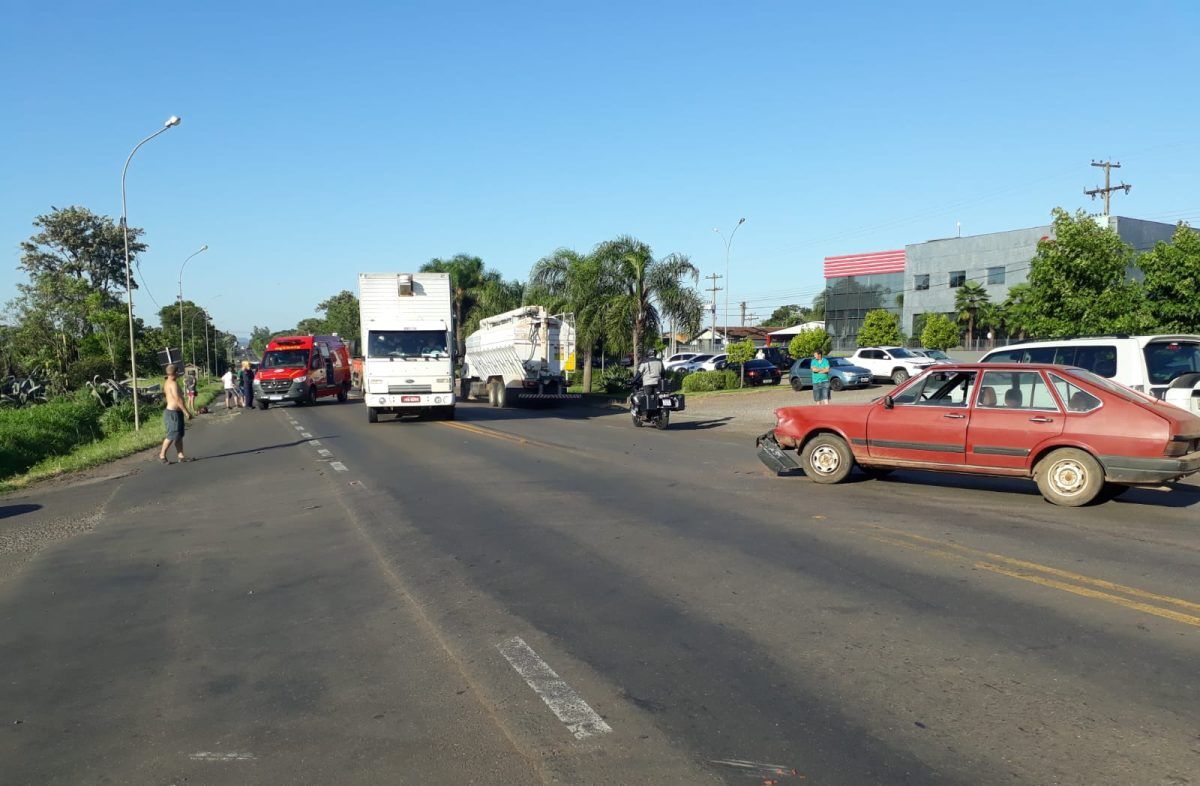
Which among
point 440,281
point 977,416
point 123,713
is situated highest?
point 440,281

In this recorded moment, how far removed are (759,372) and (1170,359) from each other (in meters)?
28.6

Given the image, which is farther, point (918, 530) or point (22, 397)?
point (22, 397)

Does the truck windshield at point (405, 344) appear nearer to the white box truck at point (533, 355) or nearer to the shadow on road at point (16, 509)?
the white box truck at point (533, 355)

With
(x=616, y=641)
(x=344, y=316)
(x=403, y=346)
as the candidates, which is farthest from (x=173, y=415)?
(x=344, y=316)

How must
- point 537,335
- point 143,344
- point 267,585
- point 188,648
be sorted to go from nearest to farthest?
point 188,648
point 267,585
point 537,335
point 143,344

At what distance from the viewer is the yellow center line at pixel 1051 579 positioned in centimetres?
570

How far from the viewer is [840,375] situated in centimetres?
3362

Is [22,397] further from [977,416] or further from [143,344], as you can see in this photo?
[977,416]

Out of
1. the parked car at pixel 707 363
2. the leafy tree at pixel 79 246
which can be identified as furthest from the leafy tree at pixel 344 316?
the parked car at pixel 707 363

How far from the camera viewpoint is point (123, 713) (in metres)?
4.46

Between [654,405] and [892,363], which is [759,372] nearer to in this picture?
[892,363]

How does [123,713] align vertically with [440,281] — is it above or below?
below

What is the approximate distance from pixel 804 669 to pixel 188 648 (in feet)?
12.3

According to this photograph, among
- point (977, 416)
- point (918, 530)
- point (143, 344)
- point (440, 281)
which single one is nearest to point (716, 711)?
point (918, 530)
